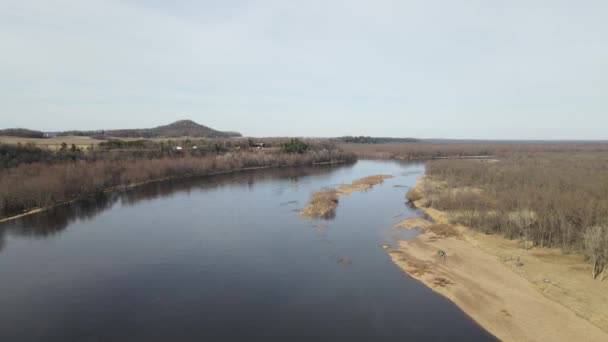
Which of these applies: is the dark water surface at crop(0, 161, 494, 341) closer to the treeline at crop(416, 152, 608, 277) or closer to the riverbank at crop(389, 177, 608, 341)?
the riverbank at crop(389, 177, 608, 341)

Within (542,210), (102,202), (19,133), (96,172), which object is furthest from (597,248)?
(19,133)

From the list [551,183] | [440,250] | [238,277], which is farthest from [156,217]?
[551,183]

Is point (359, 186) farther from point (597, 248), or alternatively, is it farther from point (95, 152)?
point (95, 152)

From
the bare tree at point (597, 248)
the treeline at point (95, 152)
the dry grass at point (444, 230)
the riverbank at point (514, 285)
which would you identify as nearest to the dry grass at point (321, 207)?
the dry grass at point (444, 230)

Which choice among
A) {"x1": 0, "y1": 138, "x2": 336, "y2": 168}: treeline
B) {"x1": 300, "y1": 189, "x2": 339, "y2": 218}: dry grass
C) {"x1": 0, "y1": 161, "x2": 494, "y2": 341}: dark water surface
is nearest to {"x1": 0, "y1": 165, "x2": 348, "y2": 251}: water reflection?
{"x1": 0, "y1": 161, "x2": 494, "y2": 341}: dark water surface

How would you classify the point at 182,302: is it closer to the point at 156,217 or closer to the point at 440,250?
the point at 440,250
